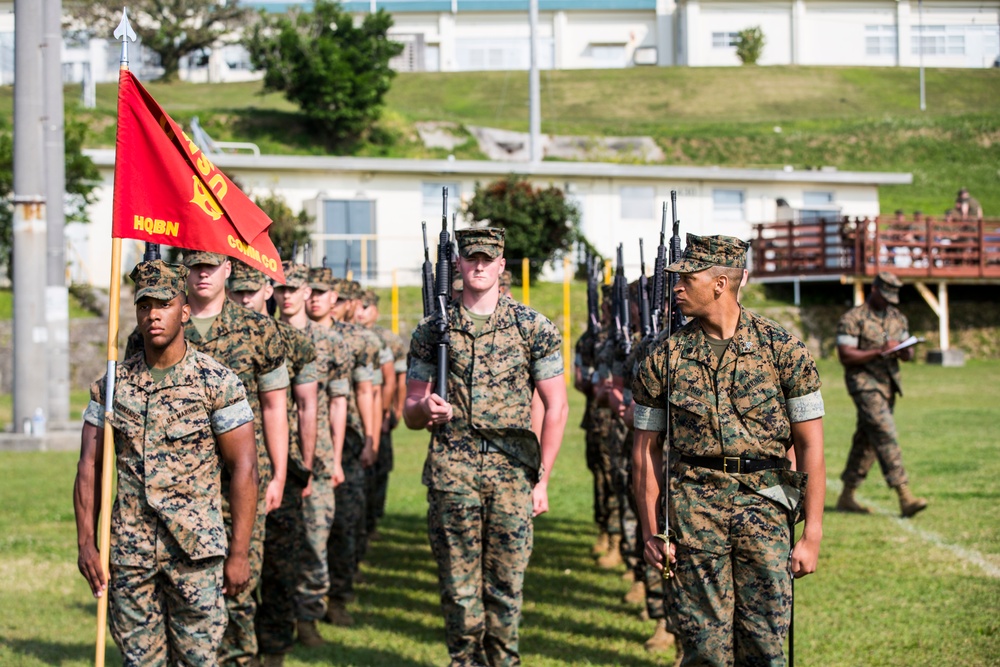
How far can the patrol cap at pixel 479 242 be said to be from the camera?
6.88 meters

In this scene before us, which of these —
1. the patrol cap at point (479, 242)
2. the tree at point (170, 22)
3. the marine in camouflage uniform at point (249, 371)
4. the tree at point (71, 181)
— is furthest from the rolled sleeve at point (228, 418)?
the tree at point (170, 22)

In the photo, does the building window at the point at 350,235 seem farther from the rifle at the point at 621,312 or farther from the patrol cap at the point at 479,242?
the patrol cap at the point at 479,242

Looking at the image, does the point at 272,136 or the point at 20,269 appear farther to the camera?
the point at 272,136

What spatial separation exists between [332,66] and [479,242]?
139 feet

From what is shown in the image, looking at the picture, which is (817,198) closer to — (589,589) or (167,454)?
(589,589)

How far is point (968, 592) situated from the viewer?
9.22 m

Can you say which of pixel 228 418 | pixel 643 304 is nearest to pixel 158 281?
pixel 228 418

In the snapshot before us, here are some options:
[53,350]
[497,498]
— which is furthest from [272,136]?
[497,498]

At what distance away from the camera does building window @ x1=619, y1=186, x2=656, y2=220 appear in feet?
129

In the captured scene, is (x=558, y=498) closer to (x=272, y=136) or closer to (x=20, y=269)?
(x=20, y=269)

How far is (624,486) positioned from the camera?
9.71 meters

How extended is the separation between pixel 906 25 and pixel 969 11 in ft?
13.6

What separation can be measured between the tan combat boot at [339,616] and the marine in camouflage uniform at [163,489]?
3.44 meters

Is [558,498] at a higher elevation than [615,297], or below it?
below
